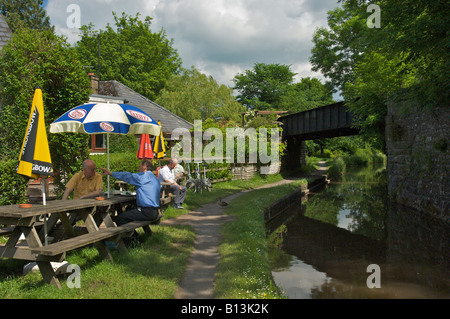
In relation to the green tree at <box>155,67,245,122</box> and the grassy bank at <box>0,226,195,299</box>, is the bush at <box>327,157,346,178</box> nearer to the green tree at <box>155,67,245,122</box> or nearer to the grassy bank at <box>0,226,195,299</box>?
the green tree at <box>155,67,245,122</box>

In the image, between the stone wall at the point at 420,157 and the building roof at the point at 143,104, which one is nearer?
the stone wall at the point at 420,157

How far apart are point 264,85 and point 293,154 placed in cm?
2426

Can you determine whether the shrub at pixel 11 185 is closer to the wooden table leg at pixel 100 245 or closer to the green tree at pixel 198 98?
the wooden table leg at pixel 100 245

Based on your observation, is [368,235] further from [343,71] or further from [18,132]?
[343,71]

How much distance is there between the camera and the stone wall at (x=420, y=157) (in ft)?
40.0

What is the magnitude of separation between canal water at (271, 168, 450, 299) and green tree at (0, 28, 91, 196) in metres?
5.59

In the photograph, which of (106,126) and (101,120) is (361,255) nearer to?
(106,126)

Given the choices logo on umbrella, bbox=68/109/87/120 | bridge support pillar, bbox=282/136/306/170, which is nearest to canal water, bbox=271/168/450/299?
logo on umbrella, bbox=68/109/87/120

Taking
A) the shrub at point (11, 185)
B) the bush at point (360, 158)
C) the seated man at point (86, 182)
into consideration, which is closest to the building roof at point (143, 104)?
the shrub at point (11, 185)

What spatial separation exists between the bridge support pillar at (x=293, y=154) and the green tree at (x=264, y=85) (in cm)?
1928

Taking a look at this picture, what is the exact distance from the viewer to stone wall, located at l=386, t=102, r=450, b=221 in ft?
40.0

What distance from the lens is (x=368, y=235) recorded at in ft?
34.3

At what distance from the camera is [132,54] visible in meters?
39.3
